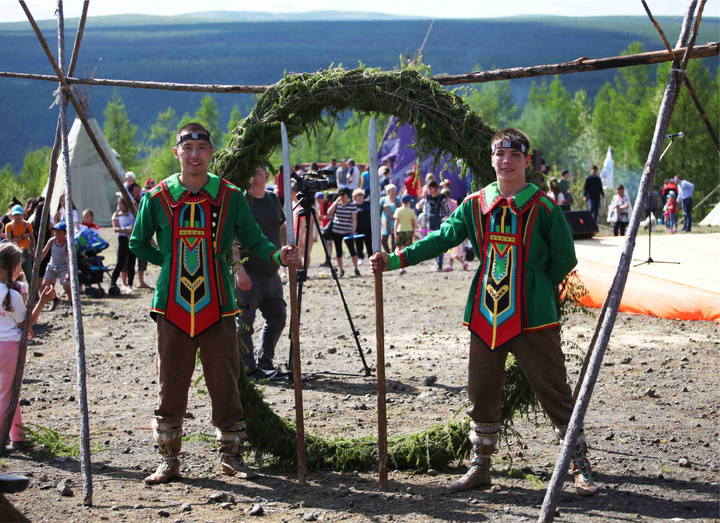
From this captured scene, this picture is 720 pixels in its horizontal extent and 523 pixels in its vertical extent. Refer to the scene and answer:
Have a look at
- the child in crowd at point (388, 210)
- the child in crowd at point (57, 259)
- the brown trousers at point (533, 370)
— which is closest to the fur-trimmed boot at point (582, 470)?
the brown trousers at point (533, 370)

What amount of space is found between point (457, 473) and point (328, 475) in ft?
2.53

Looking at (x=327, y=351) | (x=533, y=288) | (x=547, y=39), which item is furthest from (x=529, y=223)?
(x=547, y=39)

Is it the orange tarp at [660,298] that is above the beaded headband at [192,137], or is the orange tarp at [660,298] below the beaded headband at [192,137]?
below

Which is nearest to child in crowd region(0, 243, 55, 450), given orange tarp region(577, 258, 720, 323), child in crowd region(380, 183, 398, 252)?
orange tarp region(577, 258, 720, 323)

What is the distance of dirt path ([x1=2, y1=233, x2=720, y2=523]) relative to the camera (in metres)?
4.01

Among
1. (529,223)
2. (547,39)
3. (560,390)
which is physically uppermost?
(547,39)

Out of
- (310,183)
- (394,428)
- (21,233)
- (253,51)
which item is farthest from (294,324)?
(253,51)

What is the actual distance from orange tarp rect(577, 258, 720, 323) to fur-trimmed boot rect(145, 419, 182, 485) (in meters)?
6.24

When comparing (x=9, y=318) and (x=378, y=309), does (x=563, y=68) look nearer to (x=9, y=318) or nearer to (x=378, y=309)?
(x=378, y=309)

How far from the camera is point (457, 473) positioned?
462 centimetres

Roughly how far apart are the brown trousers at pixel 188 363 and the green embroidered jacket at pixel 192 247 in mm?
87

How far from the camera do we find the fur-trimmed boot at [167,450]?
14.3ft

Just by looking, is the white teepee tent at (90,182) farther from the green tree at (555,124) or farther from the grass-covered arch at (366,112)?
the green tree at (555,124)

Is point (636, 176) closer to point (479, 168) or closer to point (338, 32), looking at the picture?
point (479, 168)
